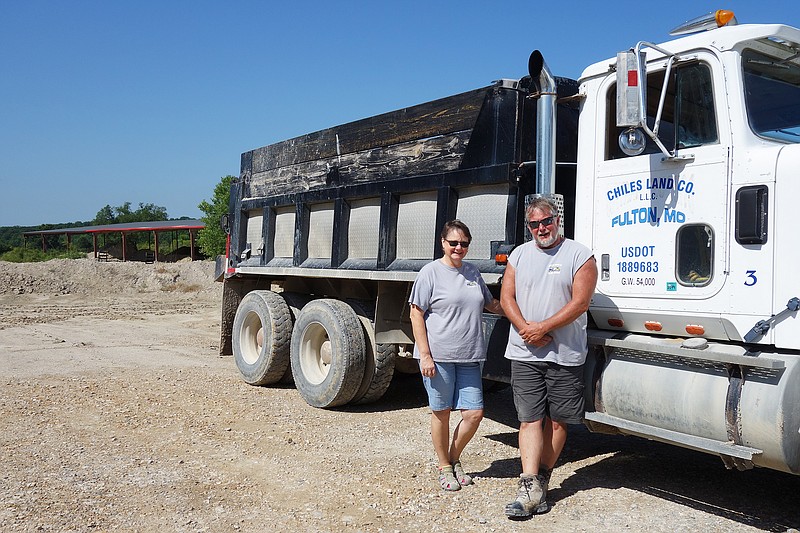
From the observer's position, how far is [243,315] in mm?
9000

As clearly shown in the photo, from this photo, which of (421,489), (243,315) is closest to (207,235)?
(243,315)

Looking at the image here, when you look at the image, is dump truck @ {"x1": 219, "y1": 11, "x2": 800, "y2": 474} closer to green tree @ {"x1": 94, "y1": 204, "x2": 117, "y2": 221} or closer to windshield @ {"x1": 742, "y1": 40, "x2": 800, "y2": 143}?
windshield @ {"x1": 742, "y1": 40, "x2": 800, "y2": 143}

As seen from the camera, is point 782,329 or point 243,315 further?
point 243,315

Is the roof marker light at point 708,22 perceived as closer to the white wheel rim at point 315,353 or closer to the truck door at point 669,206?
the truck door at point 669,206

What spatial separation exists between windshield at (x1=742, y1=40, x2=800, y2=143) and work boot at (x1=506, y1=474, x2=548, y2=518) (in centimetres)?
248

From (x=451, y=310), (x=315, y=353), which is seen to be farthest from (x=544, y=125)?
(x=315, y=353)

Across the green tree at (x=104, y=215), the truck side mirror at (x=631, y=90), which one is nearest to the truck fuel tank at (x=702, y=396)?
the truck side mirror at (x=631, y=90)

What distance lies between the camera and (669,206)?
15.4ft

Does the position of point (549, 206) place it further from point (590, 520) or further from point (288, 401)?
point (288, 401)

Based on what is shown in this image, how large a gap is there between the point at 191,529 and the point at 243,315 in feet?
16.0

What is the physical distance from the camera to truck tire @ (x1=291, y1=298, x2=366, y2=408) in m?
7.12

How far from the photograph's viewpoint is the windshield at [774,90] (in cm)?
450

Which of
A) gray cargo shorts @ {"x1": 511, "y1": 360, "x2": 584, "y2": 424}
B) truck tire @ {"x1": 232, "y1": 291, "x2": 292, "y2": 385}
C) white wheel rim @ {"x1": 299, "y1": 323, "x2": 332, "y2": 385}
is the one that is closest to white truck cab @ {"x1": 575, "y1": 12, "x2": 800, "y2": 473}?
gray cargo shorts @ {"x1": 511, "y1": 360, "x2": 584, "y2": 424}

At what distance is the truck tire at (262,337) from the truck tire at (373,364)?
1.25 m
